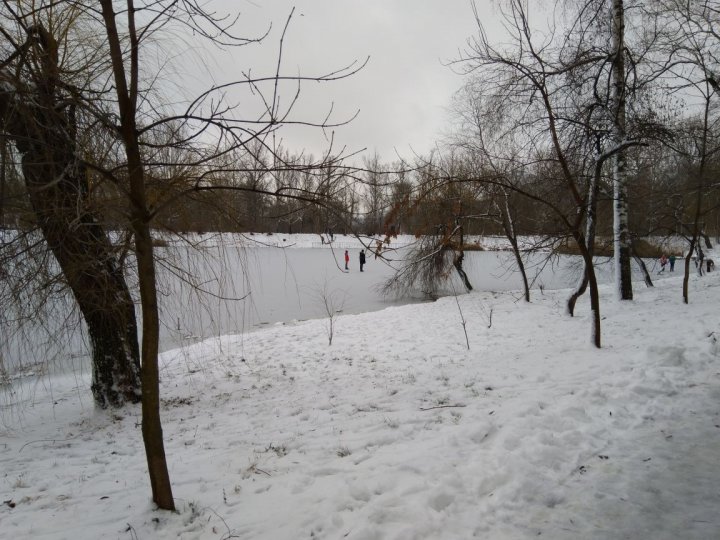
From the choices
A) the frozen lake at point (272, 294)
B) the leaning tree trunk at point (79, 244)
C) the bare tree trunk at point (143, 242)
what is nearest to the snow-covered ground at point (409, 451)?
the bare tree trunk at point (143, 242)

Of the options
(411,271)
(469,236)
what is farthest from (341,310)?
(469,236)

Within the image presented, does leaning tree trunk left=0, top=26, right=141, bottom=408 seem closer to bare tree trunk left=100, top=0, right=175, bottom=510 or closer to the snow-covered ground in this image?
bare tree trunk left=100, top=0, right=175, bottom=510

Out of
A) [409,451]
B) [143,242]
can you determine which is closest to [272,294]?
[409,451]

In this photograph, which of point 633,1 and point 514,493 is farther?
point 633,1

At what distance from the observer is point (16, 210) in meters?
2.72

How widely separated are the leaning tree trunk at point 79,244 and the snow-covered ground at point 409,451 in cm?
59

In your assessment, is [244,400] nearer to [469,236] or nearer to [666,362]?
[666,362]

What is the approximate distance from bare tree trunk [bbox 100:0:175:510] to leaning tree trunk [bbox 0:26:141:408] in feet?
0.96

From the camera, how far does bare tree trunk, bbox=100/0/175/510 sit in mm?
2100

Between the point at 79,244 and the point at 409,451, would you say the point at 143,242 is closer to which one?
the point at 79,244

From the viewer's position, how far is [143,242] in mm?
2223

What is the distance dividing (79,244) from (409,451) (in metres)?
3.34

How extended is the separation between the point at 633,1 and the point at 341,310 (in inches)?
441

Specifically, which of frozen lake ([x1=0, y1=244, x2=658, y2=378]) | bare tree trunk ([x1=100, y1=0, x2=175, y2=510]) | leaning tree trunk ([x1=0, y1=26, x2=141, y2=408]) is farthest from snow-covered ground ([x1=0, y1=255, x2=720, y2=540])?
frozen lake ([x1=0, y1=244, x2=658, y2=378])
